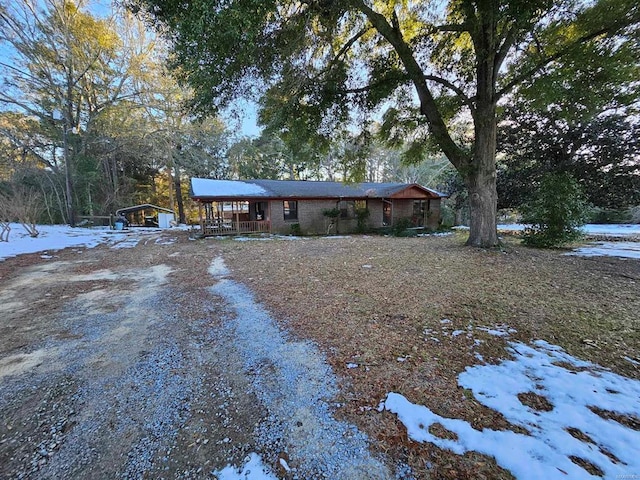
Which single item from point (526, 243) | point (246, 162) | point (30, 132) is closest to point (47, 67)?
point (30, 132)

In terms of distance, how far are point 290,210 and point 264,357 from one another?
537 inches

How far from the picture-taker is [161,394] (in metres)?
2.36

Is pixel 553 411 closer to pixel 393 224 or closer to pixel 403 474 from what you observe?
pixel 403 474

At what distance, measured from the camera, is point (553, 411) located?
6.65ft

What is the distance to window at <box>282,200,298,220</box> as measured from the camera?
16.0m

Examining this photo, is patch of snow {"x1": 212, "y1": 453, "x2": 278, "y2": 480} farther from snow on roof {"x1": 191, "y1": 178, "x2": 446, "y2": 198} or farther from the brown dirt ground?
snow on roof {"x1": 191, "y1": 178, "x2": 446, "y2": 198}

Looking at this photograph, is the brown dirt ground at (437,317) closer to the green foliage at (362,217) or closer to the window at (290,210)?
the window at (290,210)

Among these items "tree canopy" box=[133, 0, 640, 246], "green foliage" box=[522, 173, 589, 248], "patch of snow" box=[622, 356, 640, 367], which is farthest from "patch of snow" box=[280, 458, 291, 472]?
"green foliage" box=[522, 173, 589, 248]

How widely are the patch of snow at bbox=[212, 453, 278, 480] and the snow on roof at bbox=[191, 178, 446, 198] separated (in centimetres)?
1205

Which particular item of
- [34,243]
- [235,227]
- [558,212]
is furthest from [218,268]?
[558,212]

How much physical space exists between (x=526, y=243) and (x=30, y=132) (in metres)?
31.0

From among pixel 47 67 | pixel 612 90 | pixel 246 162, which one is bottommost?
pixel 612 90

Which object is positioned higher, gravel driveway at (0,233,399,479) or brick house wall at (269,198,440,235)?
brick house wall at (269,198,440,235)

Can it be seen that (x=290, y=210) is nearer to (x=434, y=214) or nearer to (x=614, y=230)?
(x=434, y=214)
